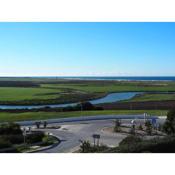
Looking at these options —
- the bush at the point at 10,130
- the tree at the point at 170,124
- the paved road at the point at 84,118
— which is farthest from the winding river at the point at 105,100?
the tree at the point at 170,124

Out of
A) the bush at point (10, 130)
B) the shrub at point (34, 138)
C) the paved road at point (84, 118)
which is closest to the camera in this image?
the shrub at point (34, 138)

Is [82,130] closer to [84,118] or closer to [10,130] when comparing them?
[10,130]

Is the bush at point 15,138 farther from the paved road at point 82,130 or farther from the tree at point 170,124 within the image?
the tree at point 170,124

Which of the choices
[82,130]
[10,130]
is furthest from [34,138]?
[82,130]

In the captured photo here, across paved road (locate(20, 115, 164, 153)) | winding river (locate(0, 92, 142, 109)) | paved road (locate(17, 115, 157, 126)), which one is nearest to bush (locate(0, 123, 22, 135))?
paved road (locate(20, 115, 164, 153))
